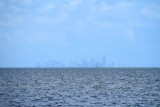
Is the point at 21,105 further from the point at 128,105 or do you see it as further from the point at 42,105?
the point at 128,105

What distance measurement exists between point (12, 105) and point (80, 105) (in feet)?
26.4

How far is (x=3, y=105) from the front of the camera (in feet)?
95.9

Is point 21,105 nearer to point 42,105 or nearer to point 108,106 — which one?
point 42,105

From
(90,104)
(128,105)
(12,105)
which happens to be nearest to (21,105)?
(12,105)

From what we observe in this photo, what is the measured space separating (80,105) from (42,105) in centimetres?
458

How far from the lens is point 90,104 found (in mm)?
30688

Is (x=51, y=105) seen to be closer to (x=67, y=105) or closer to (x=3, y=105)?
(x=67, y=105)

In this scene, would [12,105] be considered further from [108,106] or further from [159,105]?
[159,105]

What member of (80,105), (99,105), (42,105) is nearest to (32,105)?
(42,105)

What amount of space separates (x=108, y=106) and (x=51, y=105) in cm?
684

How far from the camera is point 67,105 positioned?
3028 centimetres

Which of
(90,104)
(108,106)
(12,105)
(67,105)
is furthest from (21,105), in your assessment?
(108,106)

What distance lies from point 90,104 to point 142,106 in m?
6.21

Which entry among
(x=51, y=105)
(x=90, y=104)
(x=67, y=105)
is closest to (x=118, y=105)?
(x=90, y=104)
